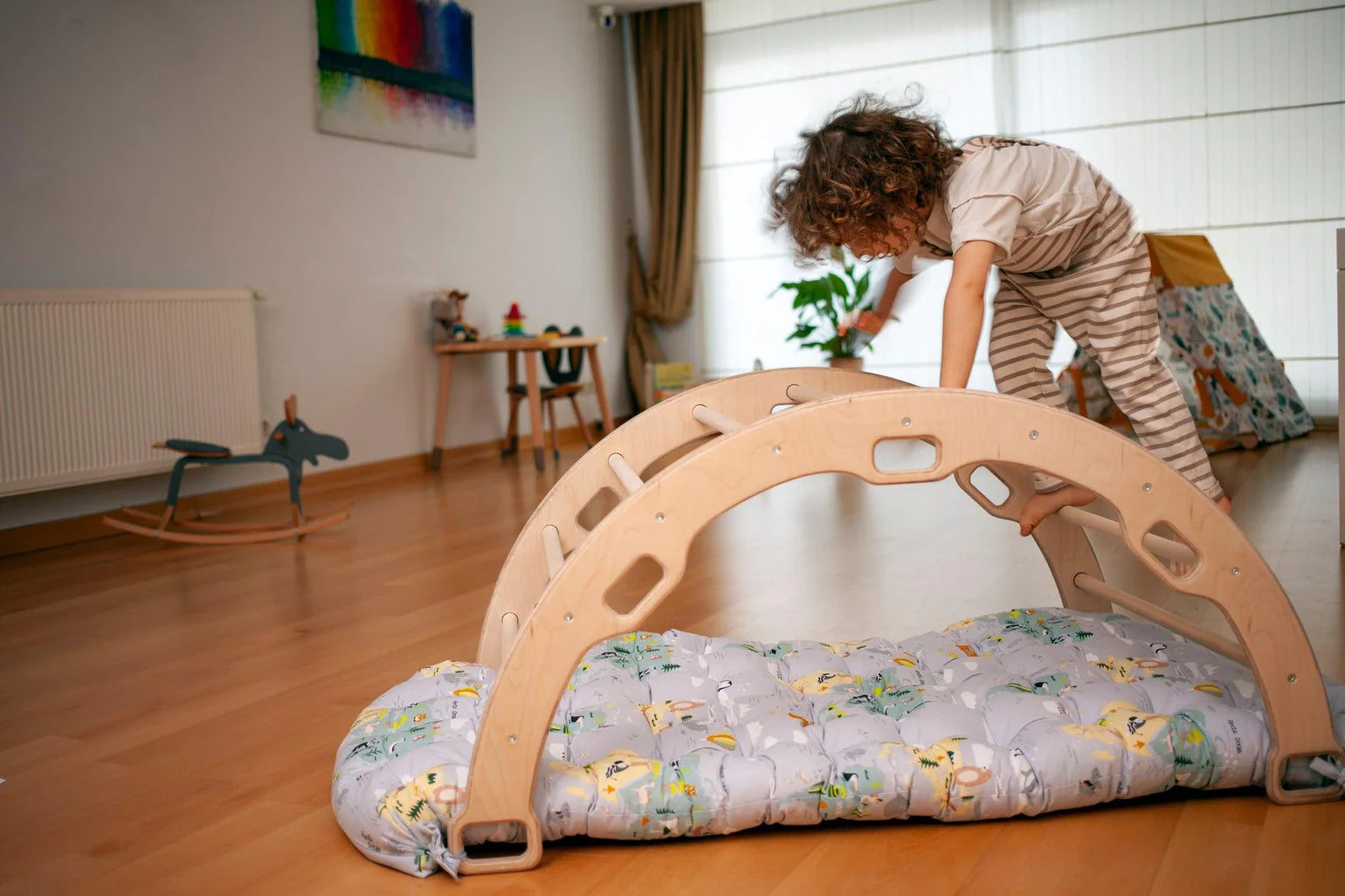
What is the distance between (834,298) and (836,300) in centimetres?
5

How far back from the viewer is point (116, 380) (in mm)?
3600

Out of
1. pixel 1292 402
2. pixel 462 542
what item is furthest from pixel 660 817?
pixel 1292 402

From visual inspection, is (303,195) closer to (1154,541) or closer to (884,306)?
(884,306)

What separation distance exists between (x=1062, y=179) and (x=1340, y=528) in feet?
4.90

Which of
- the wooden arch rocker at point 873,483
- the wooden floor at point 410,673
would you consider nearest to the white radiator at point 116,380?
the wooden floor at point 410,673

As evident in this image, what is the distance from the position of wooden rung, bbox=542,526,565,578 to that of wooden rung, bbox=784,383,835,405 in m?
0.43

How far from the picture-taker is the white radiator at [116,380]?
3320mm

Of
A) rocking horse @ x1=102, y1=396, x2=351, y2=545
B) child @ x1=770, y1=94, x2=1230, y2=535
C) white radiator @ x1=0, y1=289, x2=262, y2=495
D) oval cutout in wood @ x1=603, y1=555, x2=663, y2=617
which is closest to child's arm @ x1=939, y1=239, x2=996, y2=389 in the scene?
child @ x1=770, y1=94, x2=1230, y2=535

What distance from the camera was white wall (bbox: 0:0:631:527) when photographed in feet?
11.5

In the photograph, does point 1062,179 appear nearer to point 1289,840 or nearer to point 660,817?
point 1289,840

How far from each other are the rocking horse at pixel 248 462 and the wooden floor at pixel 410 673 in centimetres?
8

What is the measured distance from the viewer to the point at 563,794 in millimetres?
1324

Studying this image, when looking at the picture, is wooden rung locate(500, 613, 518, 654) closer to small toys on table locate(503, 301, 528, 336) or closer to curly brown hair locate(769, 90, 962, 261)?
curly brown hair locate(769, 90, 962, 261)

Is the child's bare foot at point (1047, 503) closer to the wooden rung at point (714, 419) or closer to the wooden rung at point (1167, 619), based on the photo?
the wooden rung at point (1167, 619)
